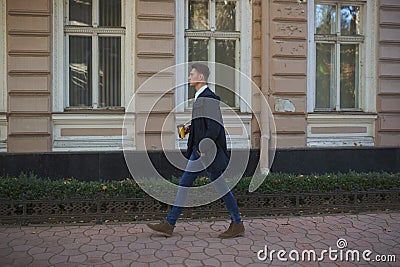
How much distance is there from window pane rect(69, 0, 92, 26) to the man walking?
12.5 ft

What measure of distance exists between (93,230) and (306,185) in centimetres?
328

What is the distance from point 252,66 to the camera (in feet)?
26.9

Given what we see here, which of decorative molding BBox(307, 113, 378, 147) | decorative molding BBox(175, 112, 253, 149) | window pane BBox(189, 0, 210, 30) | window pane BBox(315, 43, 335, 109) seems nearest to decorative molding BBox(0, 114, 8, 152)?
decorative molding BBox(175, 112, 253, 149)

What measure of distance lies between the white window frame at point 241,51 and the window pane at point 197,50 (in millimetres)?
134

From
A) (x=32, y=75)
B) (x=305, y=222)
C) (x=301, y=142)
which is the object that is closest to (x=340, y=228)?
(x=305, y=222)

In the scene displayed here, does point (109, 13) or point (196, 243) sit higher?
point (109, 13)

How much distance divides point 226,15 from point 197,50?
37.0 inches

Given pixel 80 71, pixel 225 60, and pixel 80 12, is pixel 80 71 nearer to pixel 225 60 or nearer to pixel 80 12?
pixel 80 12

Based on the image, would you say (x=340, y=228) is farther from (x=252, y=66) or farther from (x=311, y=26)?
(x=311, y=26)

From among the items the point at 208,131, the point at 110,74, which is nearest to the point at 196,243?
the point at 208,131

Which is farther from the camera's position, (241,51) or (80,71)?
(241,51)

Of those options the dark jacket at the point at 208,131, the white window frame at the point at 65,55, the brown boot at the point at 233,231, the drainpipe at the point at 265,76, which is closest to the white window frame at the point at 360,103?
the drainpipe at the point at 265,76

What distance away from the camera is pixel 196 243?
4.73m

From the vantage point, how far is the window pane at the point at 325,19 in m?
8.62
